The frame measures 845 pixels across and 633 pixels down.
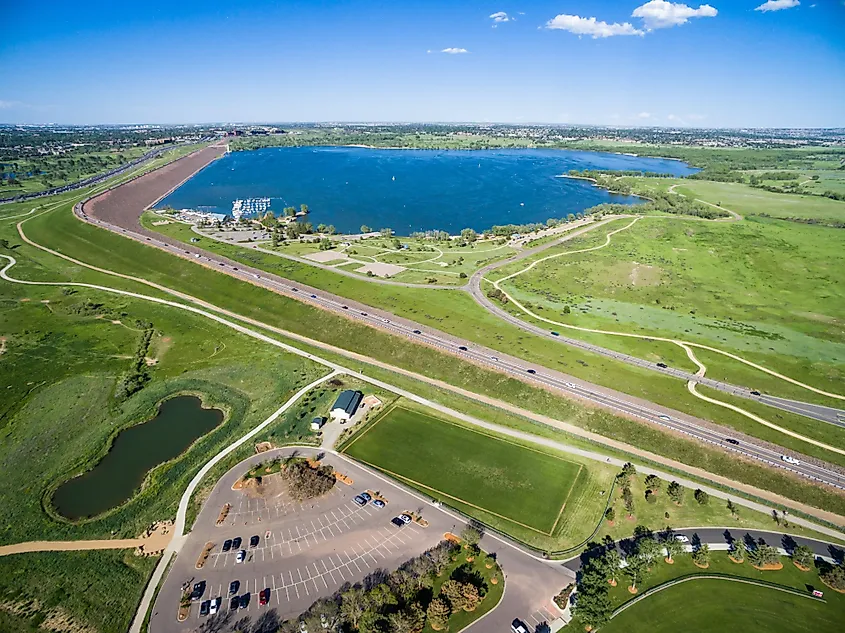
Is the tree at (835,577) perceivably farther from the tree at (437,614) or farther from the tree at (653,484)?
the tree at (437,614)

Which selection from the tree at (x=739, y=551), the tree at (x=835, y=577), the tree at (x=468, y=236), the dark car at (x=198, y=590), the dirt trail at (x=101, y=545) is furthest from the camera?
the tree at (x=468, y=236)

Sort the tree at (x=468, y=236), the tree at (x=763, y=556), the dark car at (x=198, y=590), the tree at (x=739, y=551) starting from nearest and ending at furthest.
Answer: the dark car at (x=198, y=590) < the tree at (x=763, y=556) < the tree at (x=739, y=551) < the tree at (x=468, y=236)

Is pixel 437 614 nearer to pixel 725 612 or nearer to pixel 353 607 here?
pixel 353 607

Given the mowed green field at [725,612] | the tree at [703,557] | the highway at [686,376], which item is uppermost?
the highway at [686,376]

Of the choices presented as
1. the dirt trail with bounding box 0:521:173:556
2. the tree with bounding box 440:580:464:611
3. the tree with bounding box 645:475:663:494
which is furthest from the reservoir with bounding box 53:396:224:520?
the tree with bounding box 645:475:663:494

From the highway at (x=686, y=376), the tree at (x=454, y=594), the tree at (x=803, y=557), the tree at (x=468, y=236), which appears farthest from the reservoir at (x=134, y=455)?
the tree at (x=468, y=236)

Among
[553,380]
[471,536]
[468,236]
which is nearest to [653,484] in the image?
[553,380]
